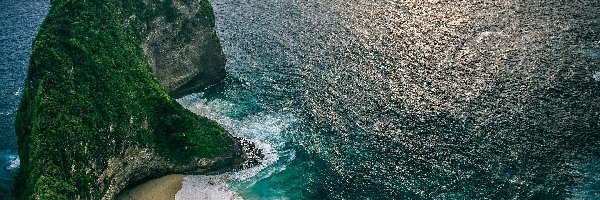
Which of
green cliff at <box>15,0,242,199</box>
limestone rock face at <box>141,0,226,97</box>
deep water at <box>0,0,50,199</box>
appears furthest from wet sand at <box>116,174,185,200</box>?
limestone rock face at <box>141,0,226,97</box>

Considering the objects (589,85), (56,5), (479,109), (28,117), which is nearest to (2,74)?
(56,5)

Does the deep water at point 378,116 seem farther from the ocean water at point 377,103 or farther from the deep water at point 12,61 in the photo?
the deep water at point 12,61

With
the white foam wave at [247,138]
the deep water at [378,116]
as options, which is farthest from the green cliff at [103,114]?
the deep water at [378,116]

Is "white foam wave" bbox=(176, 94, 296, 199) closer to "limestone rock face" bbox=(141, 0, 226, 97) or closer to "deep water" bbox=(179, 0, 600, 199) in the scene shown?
"deep water" bbox=(179, 0, 600, 199)

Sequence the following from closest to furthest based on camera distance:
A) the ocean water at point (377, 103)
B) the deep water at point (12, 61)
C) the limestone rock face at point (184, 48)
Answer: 1. the ocean water at point (377, 103)
2. the deep water at point (12, 61)
3. the limestone rock face at point (184, 48)

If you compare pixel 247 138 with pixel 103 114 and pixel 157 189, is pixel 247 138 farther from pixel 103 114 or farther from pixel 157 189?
pixel 103 114
